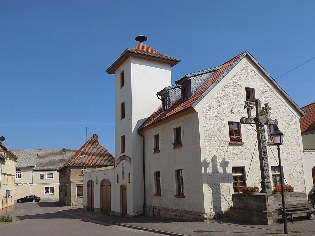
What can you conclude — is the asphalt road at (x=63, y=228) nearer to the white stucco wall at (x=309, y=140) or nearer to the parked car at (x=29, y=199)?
the white stucco wall at (x=309, y=140)

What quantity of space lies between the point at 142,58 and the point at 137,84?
89.1 inches

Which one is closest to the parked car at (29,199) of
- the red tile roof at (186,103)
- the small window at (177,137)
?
the red tile roof at (186,103)

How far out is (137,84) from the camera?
81.0ft

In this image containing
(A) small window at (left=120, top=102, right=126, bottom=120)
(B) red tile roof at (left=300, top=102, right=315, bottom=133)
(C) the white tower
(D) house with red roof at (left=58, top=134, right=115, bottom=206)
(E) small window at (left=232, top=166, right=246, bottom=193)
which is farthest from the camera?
(D) house with red roof at (left=58, top=134, right=115, bottom=206)

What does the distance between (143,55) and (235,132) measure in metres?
10.3

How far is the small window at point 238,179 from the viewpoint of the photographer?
18078 mm

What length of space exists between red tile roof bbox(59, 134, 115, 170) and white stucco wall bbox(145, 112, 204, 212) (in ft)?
50.6

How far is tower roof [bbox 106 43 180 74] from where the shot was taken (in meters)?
24.8

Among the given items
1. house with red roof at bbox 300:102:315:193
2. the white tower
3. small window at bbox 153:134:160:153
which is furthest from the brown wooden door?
house with red roof at bbox 300:102:315:193

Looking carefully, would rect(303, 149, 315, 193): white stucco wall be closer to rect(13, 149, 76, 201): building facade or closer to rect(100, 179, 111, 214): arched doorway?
rect(100, 179, 111, 214): arched doorway

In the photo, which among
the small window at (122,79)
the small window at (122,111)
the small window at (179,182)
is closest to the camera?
the small window at (179,182)

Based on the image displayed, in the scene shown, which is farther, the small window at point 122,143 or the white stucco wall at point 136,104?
the small window at point 122,143

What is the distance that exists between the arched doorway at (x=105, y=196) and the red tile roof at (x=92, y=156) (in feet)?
30.4

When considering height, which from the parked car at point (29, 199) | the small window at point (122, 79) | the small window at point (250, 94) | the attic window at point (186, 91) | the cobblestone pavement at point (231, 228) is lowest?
the parked car at point (29, 199)
